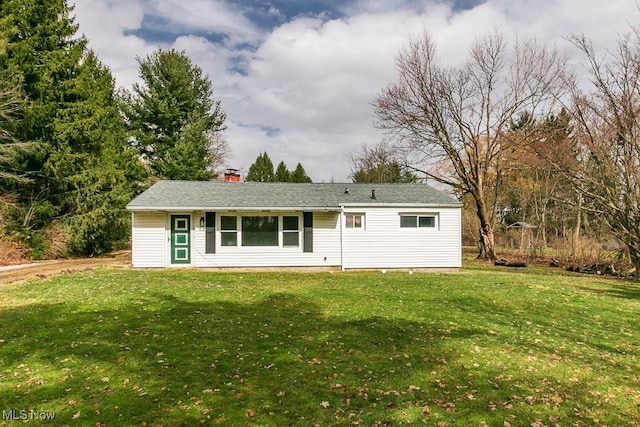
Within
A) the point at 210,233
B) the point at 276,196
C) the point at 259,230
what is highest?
the point at 276,196

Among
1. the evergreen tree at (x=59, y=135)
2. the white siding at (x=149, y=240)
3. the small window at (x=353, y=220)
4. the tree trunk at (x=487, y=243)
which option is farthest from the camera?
the tree trunk at (x=487, y=243)

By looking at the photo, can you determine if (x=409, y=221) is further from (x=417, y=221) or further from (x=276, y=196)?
(x=276, y=196)

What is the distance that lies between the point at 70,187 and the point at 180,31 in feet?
31.2

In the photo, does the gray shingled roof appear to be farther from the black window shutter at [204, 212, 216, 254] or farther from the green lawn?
the green lawn

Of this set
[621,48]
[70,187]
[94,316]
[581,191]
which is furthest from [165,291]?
[621,48]

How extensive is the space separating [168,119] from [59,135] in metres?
11.2

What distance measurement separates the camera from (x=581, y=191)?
1648 centimetres

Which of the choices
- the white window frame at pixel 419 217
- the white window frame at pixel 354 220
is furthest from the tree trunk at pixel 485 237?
the white window frame at pixel 354 220

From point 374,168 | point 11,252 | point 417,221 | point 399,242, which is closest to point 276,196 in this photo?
point 399,242

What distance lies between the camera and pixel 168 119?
2911cm

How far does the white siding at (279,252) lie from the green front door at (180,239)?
24 cm

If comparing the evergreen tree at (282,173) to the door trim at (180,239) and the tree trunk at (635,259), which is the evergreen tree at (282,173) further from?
the tree trunk at (635,259)

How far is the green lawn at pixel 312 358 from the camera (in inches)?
152

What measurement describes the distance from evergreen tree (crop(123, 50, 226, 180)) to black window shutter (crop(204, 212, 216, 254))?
14428mm
